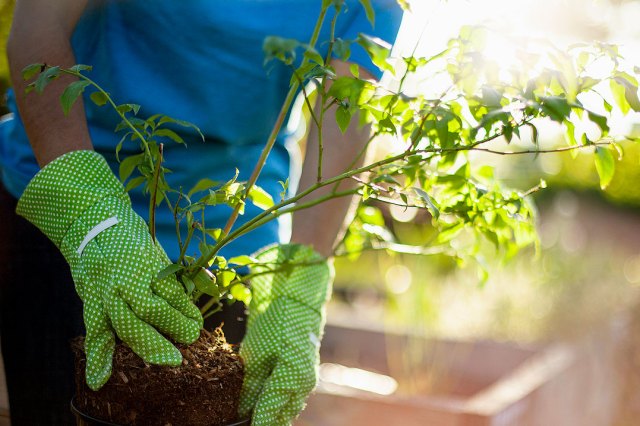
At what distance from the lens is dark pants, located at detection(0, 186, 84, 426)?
4.03ft

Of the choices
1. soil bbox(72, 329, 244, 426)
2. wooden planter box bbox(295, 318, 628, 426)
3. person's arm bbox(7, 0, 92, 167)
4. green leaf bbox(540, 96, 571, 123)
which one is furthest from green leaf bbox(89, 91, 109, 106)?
wooden planter box bbox(295, 318, 628, 426)

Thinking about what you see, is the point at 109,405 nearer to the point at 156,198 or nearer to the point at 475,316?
the point at 156,198

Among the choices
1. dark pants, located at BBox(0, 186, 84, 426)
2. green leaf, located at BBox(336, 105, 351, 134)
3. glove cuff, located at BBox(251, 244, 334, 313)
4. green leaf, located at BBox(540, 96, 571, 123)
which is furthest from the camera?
dark pants, located at BBox(0, 186, 84, 426)

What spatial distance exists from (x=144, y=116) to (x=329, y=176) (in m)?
0.33

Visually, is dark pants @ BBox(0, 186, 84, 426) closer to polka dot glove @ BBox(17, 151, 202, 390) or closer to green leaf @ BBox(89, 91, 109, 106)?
polka dot glove @ BBox(17, 151, 202, 390)

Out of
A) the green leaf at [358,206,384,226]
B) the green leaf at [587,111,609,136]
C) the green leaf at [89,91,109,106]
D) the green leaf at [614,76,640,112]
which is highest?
the green leaf at [614,76,640,112]

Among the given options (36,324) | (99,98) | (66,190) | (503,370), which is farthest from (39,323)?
(503,370)

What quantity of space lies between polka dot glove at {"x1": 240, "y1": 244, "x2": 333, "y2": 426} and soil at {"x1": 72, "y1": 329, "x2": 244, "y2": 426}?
7cm

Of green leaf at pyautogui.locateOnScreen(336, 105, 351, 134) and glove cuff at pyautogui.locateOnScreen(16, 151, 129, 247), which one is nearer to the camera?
green leaf at pyautogui.locateOnScreen(336, 105, 351, 134)

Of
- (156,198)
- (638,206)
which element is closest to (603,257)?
(156,198)

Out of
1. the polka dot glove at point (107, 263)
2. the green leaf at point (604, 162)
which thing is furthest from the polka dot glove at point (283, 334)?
the green leaf at point (604, 162)

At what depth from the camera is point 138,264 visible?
950 mm

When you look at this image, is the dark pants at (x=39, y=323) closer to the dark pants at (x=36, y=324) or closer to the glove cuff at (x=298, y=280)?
the dark pants at (x=36, y=324)

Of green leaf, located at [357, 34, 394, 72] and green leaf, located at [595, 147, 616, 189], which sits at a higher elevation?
green leaf, located at [595, 147, 616, 189]
